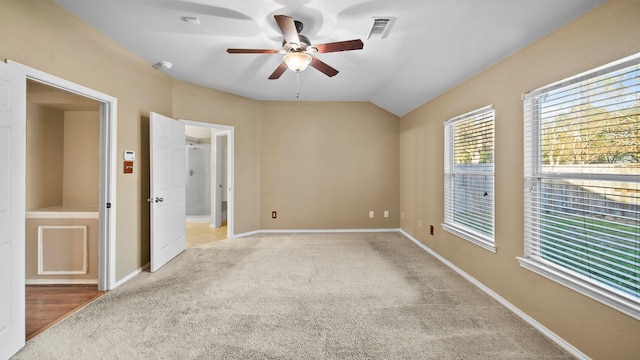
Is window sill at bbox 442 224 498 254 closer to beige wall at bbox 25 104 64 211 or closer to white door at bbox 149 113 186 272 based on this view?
white door at bbox 149 113 186 272

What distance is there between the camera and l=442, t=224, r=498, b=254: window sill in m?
2.67

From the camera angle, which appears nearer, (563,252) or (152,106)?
(563,252)

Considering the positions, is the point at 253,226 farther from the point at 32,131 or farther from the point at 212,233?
the point at 32,131

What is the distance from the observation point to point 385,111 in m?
5.32

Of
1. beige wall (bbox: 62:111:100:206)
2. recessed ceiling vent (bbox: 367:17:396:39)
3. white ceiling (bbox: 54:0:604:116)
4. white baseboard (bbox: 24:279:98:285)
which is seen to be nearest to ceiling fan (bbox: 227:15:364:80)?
white ceiling (bbox: 54:0:604:116)

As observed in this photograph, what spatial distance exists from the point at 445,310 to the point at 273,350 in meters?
1.52

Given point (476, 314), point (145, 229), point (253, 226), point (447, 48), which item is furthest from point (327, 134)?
point (476, 314)

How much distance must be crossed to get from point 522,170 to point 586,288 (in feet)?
3.17

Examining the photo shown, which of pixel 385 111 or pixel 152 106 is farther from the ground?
pixel 385 111

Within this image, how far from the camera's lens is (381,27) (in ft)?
8.05

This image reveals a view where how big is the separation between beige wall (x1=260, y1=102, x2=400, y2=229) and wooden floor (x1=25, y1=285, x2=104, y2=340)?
2841 mm

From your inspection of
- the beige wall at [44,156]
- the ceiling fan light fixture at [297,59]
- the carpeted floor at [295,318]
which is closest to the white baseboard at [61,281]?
the carpeted floor at [295,318]

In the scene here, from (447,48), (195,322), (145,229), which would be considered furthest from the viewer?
(145,229)

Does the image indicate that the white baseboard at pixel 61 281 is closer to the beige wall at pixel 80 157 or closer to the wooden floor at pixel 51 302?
the wooden floor at pixel 51 302
